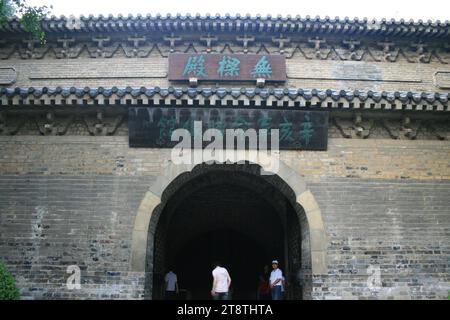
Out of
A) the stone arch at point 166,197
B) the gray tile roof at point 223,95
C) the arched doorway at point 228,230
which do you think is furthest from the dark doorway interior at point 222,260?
the gray tile roof at point 223,95

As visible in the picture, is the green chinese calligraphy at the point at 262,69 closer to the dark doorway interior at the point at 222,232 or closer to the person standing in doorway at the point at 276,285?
the dark doorway interior at the point at 222,232

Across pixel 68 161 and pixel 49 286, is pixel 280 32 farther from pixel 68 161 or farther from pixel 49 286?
pixel 49 286

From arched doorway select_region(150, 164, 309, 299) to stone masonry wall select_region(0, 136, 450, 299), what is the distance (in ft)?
3.27

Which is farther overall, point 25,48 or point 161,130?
point 25,48

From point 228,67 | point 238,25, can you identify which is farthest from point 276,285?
point 238,25

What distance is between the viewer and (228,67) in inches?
474

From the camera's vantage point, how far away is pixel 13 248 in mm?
9344

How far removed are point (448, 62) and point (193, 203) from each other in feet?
27.1

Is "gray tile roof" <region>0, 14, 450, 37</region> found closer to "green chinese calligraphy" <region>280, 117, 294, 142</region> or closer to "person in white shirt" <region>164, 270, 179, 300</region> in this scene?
"green chinese calligraphy" <region>280, 117, 294, 142</region>

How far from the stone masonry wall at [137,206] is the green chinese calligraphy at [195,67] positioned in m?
3.11

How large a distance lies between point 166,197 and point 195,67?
3.92 metres

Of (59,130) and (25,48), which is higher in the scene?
(25,48)

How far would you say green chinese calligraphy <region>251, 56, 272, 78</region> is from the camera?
12016 mm

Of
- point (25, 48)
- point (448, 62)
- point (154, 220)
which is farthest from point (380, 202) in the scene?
point (25, 48)
